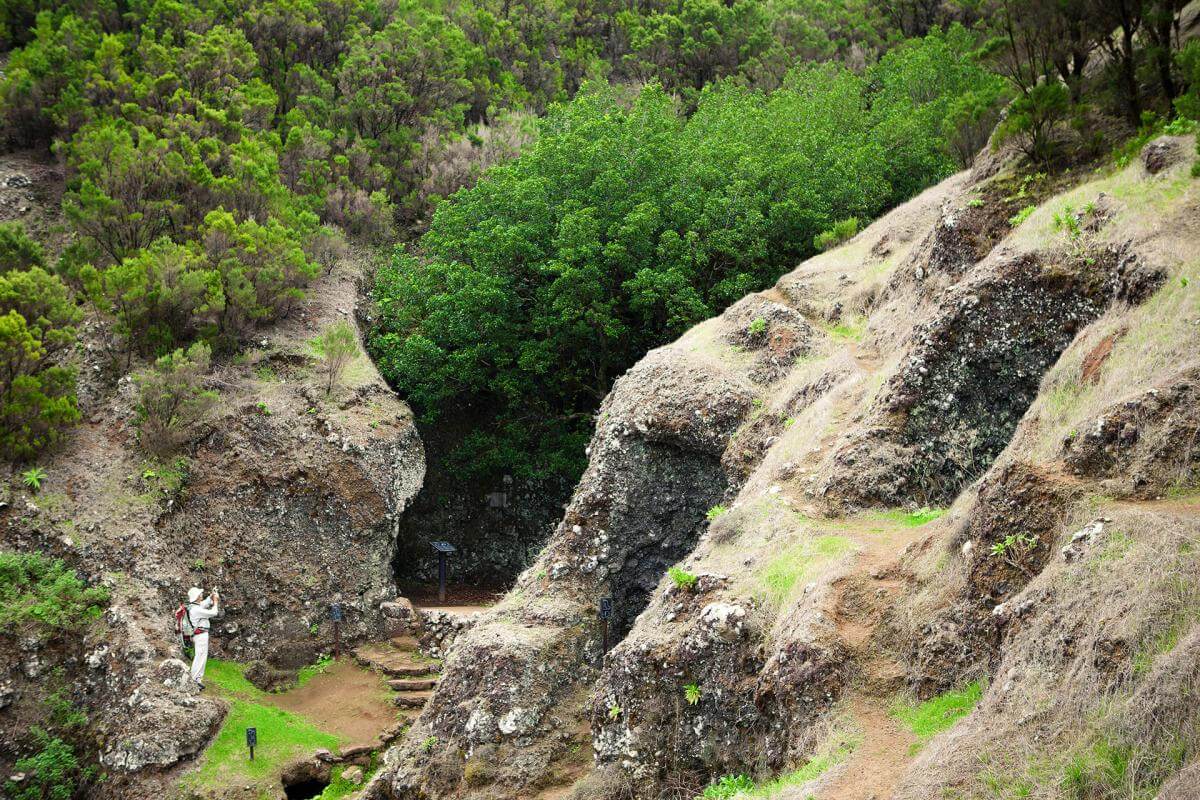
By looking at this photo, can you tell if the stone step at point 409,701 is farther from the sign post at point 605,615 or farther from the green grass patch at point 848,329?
the green grass patch at point 848,329

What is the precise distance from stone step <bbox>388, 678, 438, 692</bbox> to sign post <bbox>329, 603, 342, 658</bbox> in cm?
175

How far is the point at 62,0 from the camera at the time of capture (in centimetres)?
3653

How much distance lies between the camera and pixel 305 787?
64.4 feet

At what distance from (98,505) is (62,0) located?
24.3m

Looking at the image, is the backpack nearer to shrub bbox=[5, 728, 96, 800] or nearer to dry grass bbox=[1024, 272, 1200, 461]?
shrub bbox=[5, 728, 96, 800]

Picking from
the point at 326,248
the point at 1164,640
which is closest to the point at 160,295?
the point at 326,248

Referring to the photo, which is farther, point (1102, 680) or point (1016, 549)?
point (1016, 549)

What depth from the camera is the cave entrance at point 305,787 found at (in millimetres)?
19359

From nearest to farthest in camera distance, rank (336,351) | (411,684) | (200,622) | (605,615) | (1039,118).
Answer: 1. (1039,118)
2. (605,615)
3. (200,622)
4. (411,684)
5. (336,351)

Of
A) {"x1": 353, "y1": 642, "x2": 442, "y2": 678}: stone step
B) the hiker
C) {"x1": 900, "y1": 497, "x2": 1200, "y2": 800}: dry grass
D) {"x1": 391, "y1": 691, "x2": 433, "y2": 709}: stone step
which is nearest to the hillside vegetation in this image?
{"x1": 900, "y1": 497, "x2": 1200, "y2": 800}: dry grass

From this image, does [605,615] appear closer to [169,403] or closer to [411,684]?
[411,684]

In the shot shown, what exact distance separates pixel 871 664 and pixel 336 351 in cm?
1891

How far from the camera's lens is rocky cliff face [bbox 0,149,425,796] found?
19.6 m

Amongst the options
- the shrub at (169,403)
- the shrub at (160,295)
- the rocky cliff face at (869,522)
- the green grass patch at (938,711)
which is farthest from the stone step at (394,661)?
the green grass patch at (938,711)
